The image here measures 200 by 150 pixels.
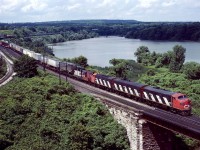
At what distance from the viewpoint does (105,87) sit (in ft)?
204

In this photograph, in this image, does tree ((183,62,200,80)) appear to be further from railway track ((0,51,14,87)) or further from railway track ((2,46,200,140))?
railway track ((0,51,14,87))

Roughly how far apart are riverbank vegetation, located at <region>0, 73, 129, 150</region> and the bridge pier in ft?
5.02

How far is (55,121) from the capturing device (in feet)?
162

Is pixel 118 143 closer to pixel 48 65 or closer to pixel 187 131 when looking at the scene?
pixel 187 131

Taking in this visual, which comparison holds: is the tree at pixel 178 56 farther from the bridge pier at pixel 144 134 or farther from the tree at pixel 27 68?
the bridge pier at pixel 144 134

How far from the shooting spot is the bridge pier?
140 feet

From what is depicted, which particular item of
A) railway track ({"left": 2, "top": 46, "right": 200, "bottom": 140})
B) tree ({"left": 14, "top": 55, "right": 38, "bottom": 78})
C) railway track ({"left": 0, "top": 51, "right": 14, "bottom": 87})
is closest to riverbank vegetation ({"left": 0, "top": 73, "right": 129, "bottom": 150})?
railway track ({"left": 2, "top": 46, "right": 200, "bottom": 140})

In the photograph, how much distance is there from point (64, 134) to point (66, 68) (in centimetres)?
3099

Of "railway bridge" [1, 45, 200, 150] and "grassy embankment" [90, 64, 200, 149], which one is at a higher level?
"railway bridge" [1, 45, 200, 150]

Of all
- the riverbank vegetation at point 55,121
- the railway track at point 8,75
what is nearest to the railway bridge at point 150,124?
the riverbank vegetation at point 55,121

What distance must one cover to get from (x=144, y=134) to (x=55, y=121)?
13754 mm

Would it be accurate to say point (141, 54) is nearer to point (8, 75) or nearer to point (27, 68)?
point (8, 75)

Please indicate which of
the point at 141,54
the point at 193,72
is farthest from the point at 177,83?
the point at 141,54

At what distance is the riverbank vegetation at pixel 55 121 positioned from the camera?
44875 mm
